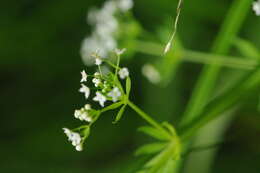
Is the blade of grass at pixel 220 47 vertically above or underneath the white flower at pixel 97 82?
above

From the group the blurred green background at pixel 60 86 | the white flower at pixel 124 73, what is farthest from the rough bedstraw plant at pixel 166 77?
the blurred green background at pixel 60 86

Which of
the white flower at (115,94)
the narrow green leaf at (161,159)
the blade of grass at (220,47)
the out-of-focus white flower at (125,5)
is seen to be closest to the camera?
the white flower at (115,94)

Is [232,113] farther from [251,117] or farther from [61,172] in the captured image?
[61,172]

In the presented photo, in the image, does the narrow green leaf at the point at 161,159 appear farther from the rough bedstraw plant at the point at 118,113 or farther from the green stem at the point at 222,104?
the green stem at the point at 222,104

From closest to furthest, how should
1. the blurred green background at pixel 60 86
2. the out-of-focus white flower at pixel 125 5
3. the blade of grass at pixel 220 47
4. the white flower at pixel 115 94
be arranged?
the white flower at pixel 115 94, the blade of grass at pixel 220 47, the out-of-focus white flower at pixel 125 5, the blurred green background at pixel 60 86

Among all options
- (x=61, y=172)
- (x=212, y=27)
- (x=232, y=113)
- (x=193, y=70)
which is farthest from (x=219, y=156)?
(x=61, y=172)

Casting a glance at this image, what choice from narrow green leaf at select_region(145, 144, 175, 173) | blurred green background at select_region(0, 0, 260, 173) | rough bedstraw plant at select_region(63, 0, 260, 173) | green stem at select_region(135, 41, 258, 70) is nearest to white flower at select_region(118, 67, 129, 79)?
rough bedstraw plant at select_region(63, 0, 260, 173)

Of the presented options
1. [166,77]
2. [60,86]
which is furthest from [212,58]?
[60,86]
